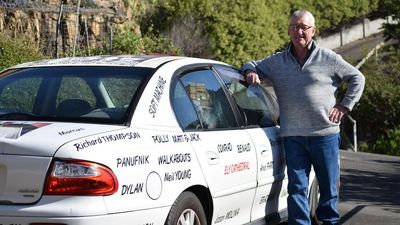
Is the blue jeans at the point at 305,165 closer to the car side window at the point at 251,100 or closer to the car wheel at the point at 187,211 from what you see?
the car side window at the point at 251,100

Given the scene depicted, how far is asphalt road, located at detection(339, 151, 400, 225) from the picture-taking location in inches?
309

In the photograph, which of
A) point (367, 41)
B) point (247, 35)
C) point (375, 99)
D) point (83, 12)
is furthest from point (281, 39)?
point (367, 41)

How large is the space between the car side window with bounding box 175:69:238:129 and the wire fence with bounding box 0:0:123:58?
34.9 ft

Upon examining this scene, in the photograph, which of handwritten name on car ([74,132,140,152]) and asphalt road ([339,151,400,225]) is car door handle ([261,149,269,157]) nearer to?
handwritten name on car ([74,132,140,152])

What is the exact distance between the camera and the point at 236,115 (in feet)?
18.5

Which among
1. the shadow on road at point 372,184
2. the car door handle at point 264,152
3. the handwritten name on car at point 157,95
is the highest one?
the handwritten name on car at point 157,95

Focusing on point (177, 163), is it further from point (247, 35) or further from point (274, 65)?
point (247, 35)

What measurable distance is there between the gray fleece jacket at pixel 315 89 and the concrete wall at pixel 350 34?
4825cm

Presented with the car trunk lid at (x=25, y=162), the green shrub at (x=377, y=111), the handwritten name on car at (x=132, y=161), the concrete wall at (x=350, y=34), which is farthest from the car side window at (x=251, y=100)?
the concrete wall at (x=350, y=34)

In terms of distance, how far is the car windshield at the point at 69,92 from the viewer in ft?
15.7

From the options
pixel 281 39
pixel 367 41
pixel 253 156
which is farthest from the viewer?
pixel 367 41

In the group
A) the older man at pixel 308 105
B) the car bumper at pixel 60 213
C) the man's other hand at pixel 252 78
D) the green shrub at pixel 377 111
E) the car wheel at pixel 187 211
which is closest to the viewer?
the car bumper at pixel 60 213

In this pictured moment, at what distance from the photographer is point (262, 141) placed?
5766 millimetres

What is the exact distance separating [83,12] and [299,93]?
13.8 meters
